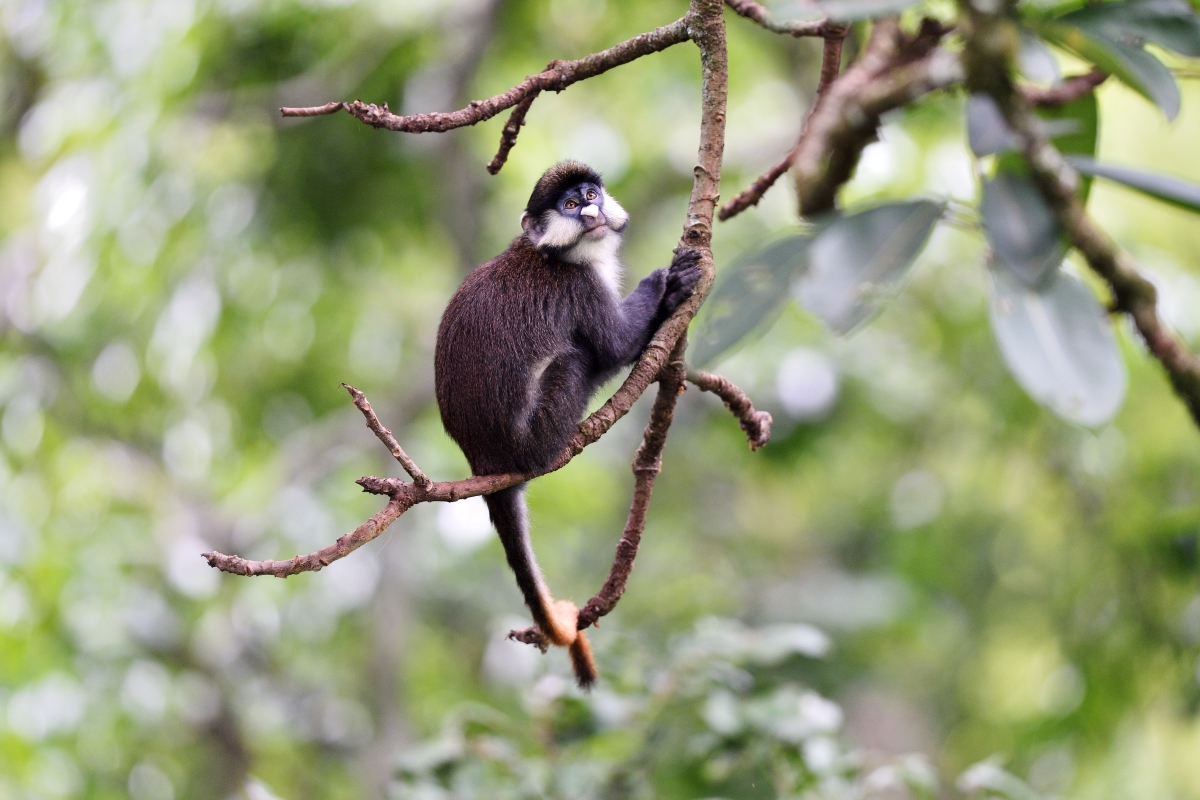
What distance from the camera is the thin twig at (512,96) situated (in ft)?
5.51

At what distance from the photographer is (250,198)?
6.92 meters

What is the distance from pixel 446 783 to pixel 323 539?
3.86m

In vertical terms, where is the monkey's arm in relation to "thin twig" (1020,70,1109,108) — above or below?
above

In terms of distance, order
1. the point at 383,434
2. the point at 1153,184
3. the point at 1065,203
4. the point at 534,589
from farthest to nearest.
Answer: the point at 534,589 → the point at 383,434 → the point at 1153,184 → the point at 1065,203

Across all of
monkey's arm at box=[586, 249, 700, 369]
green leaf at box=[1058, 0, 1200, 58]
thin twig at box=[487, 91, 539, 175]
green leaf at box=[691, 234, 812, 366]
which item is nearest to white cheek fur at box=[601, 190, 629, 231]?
monkey's arm at box=[586, 249, 700, 369]

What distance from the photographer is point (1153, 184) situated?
125 centimetres

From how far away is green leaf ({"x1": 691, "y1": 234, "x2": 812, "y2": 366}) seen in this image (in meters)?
1.38

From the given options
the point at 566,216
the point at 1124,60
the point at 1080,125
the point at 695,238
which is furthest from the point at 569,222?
the point at 1124,60

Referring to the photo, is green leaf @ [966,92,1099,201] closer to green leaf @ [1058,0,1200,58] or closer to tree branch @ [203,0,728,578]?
green leaf @ [1058,0,1200,58]

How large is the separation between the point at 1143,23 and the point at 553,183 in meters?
1.78

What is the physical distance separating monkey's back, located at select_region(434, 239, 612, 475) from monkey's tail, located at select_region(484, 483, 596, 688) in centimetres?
9

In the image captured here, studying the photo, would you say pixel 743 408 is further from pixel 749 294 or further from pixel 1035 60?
pixel 1035 60

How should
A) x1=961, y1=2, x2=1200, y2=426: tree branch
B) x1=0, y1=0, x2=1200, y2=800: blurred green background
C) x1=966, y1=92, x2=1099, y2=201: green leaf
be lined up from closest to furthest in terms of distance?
x1=961, y1=2, x2=1200, y2=426: tree branch < x1=966, y1=92, x2=1099, y2=201: green leaf < x1=0, y1=0, x2=1200, y2=800: blurred green background

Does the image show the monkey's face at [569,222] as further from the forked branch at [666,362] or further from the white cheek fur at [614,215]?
the forked branch at [666,362]
